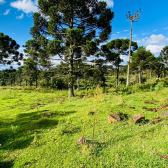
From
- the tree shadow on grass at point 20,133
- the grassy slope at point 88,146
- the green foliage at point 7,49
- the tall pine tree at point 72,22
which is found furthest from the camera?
the green foliage at point 7,49

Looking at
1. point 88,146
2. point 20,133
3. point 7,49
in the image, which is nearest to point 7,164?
point 20,133

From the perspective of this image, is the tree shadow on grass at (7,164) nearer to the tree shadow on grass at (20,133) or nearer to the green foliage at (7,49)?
the tree shadow on grass at (20,133)

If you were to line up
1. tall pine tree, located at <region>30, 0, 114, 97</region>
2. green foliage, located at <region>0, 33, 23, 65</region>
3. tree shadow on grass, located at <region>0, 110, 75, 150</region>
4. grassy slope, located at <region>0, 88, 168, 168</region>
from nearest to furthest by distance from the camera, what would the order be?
grassy slope, located at <region>0, 88, 168, 168</region>
tree shadow on grass, located at <region>0, 110, 75, 150</region>
tall pine tree, located at <region>30, 0, 114, 97</region>
green foliage, located at <region>0, 33, 23, 65</region>

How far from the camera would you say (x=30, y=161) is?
8.05ft

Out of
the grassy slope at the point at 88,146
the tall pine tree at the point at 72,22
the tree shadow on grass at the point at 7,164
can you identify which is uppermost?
the tall pine tree at the point at 72,22

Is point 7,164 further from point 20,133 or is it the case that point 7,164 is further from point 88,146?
point 88,146

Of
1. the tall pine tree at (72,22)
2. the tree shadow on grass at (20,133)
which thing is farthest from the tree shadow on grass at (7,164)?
the tall pine tree at (72,22)

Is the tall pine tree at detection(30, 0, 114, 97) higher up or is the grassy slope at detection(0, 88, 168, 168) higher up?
the tall pine tree at detection(30, 0, 114, 97)

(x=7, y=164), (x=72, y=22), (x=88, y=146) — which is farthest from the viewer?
(x=72, y=22)

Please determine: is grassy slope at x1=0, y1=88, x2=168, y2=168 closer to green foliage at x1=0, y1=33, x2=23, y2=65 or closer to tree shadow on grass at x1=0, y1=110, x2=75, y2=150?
tree shadow on grass at x1=0, y1=110, x2=75, y2=150

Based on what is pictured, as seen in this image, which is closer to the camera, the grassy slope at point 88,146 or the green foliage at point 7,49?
the grassy slope at point 88,146

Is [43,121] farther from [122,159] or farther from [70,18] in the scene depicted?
[70,18]

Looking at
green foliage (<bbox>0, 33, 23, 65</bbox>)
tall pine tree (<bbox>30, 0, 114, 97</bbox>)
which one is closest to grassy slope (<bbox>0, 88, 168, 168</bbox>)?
tall pine tree (<bbox>30, 0, 114, 97</bbox>)

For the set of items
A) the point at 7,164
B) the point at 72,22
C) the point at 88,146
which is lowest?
the point at 7,164
